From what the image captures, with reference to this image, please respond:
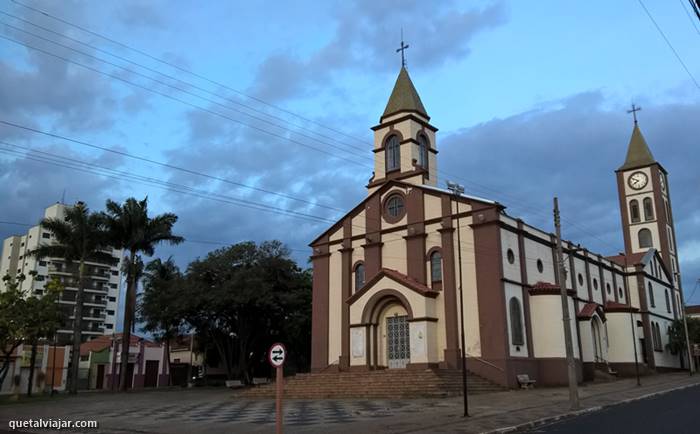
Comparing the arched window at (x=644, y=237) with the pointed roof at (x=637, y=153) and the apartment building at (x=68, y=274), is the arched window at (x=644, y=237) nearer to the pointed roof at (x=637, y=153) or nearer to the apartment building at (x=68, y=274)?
the pointed roof at (x=637, y=153)

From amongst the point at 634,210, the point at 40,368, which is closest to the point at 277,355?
the point at 40,368

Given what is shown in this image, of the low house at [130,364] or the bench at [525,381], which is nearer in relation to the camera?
the bench at [525,381]

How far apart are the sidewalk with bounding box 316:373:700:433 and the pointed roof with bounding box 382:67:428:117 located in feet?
65.1

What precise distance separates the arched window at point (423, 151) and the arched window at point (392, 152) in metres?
1.45

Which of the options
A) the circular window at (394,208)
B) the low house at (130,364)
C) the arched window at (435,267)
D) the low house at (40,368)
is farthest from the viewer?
the low house at (130,364)

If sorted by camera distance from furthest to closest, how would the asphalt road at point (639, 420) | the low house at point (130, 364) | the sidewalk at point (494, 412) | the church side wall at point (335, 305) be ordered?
the low house at point (130, 364) < the church side wall at point (335, 305) < the sidewalk at point (494, 412) < the asphalt road at point (639, 420)

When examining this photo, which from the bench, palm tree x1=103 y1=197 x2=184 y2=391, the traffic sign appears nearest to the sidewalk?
the bench

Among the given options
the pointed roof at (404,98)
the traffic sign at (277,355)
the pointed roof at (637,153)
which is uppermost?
the pointed roof at (637,153)

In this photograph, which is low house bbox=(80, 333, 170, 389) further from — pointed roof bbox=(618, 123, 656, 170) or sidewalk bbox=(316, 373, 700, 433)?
pointed roof bbox=(618, 123, 656, 170)

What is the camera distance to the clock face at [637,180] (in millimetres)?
62219

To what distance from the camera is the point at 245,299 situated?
40344 mm

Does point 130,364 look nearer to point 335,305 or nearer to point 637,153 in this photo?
point 335,305

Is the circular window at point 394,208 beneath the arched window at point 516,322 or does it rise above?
above

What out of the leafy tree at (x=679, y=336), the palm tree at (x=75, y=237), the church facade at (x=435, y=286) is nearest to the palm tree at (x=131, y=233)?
the palm tree at (x=75, y=237)
